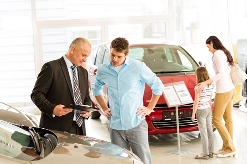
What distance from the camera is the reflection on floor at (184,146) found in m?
6.85

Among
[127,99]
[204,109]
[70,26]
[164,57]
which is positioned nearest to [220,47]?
[204,109]

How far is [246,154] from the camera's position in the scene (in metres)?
7.10

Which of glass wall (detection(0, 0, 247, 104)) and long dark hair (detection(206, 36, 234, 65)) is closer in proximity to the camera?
long dark hair (detection(206, 36, 234, 65))

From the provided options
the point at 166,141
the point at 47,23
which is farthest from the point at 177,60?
the point at 47,23

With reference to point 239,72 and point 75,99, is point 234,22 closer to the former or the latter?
point 239,72

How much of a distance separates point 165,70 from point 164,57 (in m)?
0.43

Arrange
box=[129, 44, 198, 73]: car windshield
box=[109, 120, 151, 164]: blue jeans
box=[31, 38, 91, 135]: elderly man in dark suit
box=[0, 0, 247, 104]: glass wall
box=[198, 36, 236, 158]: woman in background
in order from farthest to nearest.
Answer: box=[0, 0, 247, 104]: glass wall → box=[129, 44, 198, 73]: car windshield → box=[198, 36, 236, 158]: woman in background → box=[109, 120, 151, 164]: blue jeans → box=[31, 38, 91, 135]: elderly man in dark suit

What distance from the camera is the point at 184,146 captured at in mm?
→ 7805

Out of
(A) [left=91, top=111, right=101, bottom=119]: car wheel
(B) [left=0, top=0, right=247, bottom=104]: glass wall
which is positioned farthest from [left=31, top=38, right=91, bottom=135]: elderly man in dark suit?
(B) [left=0, top=0, right=247, bottom=104]: glass wall

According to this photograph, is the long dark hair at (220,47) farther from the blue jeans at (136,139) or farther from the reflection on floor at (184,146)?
the blue jeans at (136,139)

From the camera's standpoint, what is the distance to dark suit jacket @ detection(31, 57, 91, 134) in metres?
4.55

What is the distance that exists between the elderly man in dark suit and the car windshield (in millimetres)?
3859

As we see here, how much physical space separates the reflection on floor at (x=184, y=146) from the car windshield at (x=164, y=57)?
1159mm

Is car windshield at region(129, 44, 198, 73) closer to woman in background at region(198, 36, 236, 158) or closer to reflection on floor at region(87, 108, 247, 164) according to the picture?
reflection on floor at region(87, 108, 247, 164)
